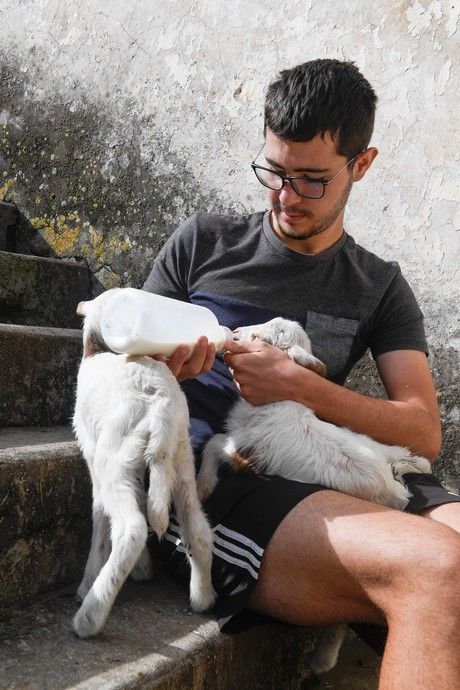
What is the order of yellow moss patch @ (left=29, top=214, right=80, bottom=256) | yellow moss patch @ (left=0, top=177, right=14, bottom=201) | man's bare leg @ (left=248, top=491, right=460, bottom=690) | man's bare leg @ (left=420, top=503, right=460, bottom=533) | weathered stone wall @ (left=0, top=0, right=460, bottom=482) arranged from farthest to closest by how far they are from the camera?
yellow moss patch @ (left=0, top=177, right=14, bottom=201), yellow moss patch @ (left=29, top=214, right=80, bottom=256), weathered stone wall @ (left=0, top=0, right=460, bottom=482), man's bare leg @ (left=420, top=503, right=460, bottom=533), man's bare leg @ (left=248, top=491, right=460, bottom=690)

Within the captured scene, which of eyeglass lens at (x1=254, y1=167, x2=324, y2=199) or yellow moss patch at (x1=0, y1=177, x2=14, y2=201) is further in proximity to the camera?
yellow moss patch at (x1=0, y1=177, x2=14, y2=201)

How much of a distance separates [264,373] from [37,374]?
0.83m

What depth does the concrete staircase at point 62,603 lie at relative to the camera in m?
1.59

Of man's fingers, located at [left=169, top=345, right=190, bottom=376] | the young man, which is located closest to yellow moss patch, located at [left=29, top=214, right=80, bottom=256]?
the young man

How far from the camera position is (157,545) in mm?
2094

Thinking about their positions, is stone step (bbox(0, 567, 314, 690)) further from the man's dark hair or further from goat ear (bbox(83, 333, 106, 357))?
the man's dark hair

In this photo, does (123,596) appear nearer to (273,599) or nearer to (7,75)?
(273,599)

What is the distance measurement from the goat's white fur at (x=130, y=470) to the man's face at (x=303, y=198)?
2.38 ft

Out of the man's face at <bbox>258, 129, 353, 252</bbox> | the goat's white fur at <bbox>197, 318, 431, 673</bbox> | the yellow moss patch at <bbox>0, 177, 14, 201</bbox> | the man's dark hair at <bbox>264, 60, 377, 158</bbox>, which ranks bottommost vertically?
the goat's white fur at <bbox>197, 318, 431, 673</bbox>

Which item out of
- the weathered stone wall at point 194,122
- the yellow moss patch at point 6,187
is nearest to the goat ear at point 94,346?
the weathered stone wall at point 194,122

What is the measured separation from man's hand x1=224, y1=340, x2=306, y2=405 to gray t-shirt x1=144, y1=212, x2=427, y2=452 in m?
0.15

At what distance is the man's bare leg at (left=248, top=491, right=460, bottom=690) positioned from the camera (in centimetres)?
153

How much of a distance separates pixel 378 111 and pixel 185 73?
0.93 m

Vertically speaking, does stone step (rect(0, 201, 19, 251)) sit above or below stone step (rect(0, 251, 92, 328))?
above
